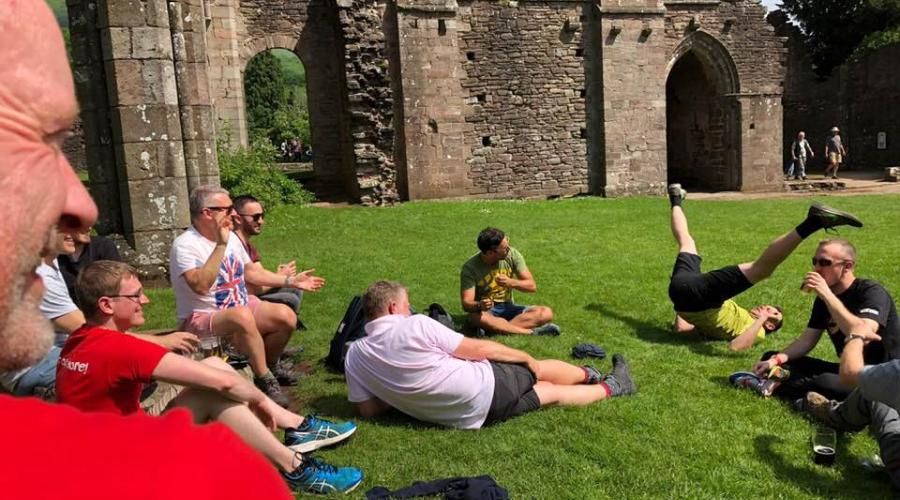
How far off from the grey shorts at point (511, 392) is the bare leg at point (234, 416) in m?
1.40

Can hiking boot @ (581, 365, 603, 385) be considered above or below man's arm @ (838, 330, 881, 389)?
below

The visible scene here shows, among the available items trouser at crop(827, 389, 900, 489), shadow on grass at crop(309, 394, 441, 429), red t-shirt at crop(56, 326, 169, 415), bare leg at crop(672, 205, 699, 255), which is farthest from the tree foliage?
red t-shirt at crop(56, 326, 169, 415)

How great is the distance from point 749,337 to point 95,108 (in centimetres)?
693

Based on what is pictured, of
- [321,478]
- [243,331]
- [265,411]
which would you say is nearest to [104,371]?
[265,411]

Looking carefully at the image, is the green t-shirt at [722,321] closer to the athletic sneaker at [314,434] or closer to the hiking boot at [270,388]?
the athletic sneaker at [314,434]

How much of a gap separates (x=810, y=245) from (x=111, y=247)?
9306 mm

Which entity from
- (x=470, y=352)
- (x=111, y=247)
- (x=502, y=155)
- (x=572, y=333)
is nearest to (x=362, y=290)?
(x=572, y=333)

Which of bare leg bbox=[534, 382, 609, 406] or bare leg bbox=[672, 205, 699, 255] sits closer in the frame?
bare leg bbox=[534, 382, 609, 406]

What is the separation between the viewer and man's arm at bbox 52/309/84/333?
4281mm

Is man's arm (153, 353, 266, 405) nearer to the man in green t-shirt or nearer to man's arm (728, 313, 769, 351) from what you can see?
the man in green t-shirt

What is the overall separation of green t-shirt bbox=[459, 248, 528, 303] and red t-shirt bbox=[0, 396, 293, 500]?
6.02 meters

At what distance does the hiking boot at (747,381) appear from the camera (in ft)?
16.0

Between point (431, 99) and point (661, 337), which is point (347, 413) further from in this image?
point (431, 99)

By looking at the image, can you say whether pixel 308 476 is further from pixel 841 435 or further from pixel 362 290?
pixel 362 290
